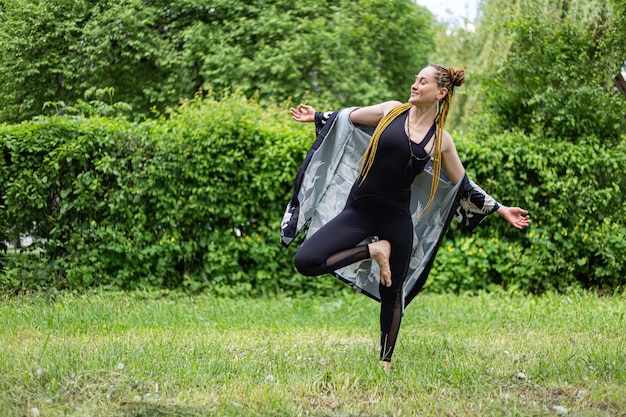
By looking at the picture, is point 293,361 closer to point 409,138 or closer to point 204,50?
point 409,138

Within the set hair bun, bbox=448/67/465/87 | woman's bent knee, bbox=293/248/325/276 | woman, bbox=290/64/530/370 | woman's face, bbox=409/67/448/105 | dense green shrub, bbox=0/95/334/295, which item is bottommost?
dense green shrub, bbox=0/95/334/295

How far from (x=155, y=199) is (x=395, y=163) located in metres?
4.43

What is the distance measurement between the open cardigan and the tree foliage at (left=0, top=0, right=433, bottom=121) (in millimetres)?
5443

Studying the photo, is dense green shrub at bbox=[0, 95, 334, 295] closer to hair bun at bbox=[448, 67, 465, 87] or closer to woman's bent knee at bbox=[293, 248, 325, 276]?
woman's bent knee at bbox=[293, 248, 325, 276]

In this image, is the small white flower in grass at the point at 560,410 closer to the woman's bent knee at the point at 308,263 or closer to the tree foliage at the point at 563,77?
the woman's bent knee at the point at 308,263

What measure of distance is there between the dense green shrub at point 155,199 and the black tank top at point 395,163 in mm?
3878

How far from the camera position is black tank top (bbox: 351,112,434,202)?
4609 mm

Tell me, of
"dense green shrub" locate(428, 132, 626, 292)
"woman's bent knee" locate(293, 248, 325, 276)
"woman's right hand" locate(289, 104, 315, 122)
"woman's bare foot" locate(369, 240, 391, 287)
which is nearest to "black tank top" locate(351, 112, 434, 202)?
"woman's bare foot" locate(369, 240, 391, 287)

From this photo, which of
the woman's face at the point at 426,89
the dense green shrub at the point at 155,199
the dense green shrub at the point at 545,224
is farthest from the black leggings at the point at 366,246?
the dense green shrub at the point at 545,224

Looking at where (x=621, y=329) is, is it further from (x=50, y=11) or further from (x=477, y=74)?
(x=50, y=11)

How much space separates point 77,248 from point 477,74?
6.60 meters

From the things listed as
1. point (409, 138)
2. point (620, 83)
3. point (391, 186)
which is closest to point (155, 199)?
point (391, 186)

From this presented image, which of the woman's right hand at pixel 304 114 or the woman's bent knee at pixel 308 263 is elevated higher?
the woman's right hand at pixel 304 114

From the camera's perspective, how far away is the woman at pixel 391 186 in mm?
4598
